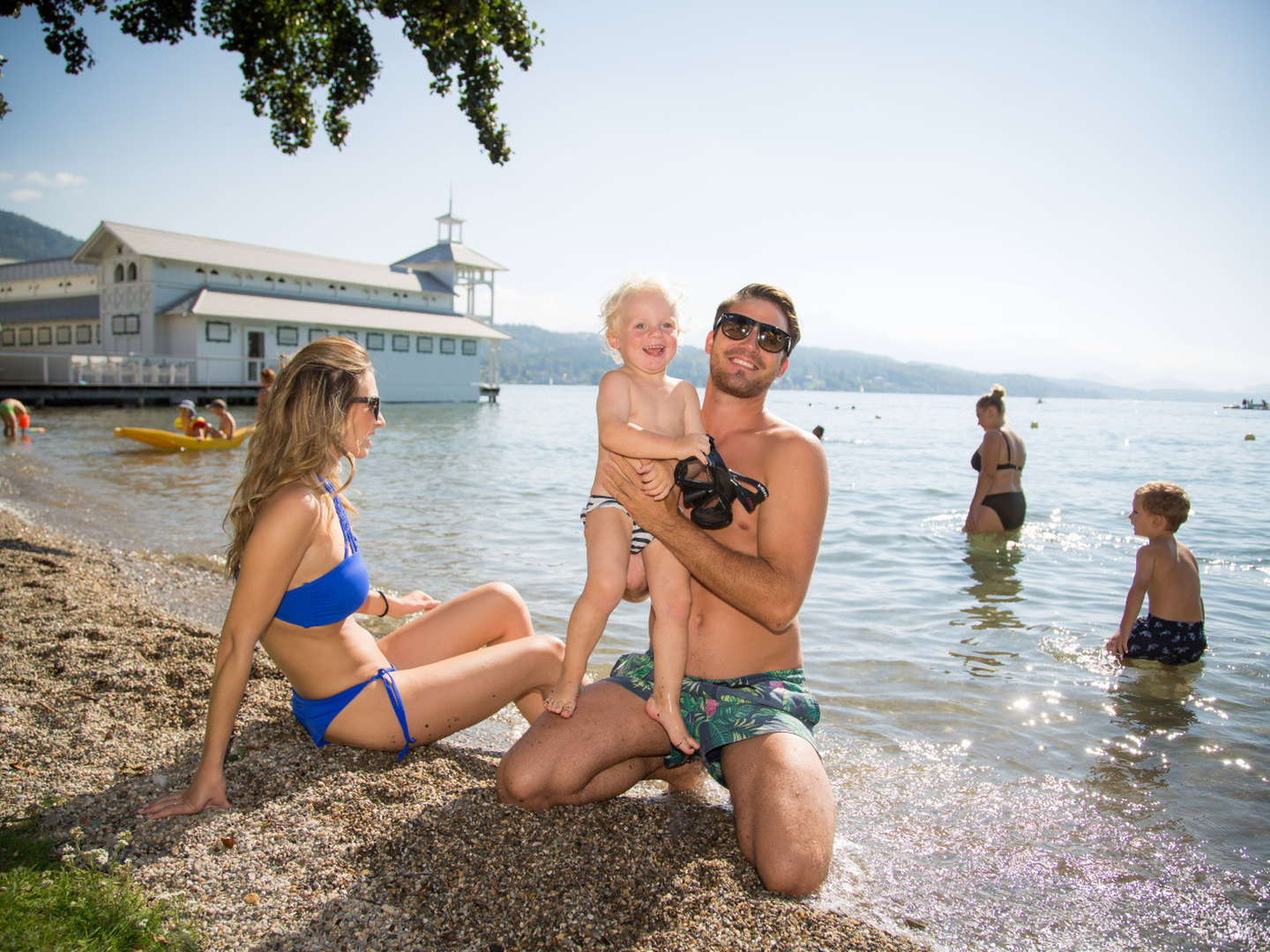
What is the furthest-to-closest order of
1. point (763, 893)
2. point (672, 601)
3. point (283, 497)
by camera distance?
point (672, 601), point (283, 497), point (763, 893)

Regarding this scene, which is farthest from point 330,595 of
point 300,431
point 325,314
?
point 325,314

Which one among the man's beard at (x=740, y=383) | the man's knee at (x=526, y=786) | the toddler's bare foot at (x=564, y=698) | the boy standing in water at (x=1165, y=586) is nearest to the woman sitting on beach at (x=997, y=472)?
the boy standing in water at (x=1165, y=586)

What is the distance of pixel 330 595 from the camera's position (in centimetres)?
335

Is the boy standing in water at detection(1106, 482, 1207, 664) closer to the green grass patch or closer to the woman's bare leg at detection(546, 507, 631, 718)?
the woman's bare leg at detection(546, 507, 631, 718)

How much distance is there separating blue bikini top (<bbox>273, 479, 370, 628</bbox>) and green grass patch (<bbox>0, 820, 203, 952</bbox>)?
1026 millimetres

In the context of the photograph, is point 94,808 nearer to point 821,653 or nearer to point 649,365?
point 649,365

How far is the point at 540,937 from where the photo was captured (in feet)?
8.30

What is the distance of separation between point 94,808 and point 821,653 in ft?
16.7

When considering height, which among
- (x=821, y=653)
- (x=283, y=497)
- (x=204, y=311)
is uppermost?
(x=204, y=311)

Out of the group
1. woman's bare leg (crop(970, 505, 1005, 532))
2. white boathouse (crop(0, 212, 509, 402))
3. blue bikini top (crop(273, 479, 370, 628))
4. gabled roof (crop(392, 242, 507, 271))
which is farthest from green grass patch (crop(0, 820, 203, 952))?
gabled roof (crop(392, 242, 507, 271))

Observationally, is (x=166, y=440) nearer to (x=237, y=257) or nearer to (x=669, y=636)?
(x=669, y=636)

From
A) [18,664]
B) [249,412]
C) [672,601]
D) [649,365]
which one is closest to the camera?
[672,601]

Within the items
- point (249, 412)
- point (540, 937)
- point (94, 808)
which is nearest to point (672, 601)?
point (540, 937)

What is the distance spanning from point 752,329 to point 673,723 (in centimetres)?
176
